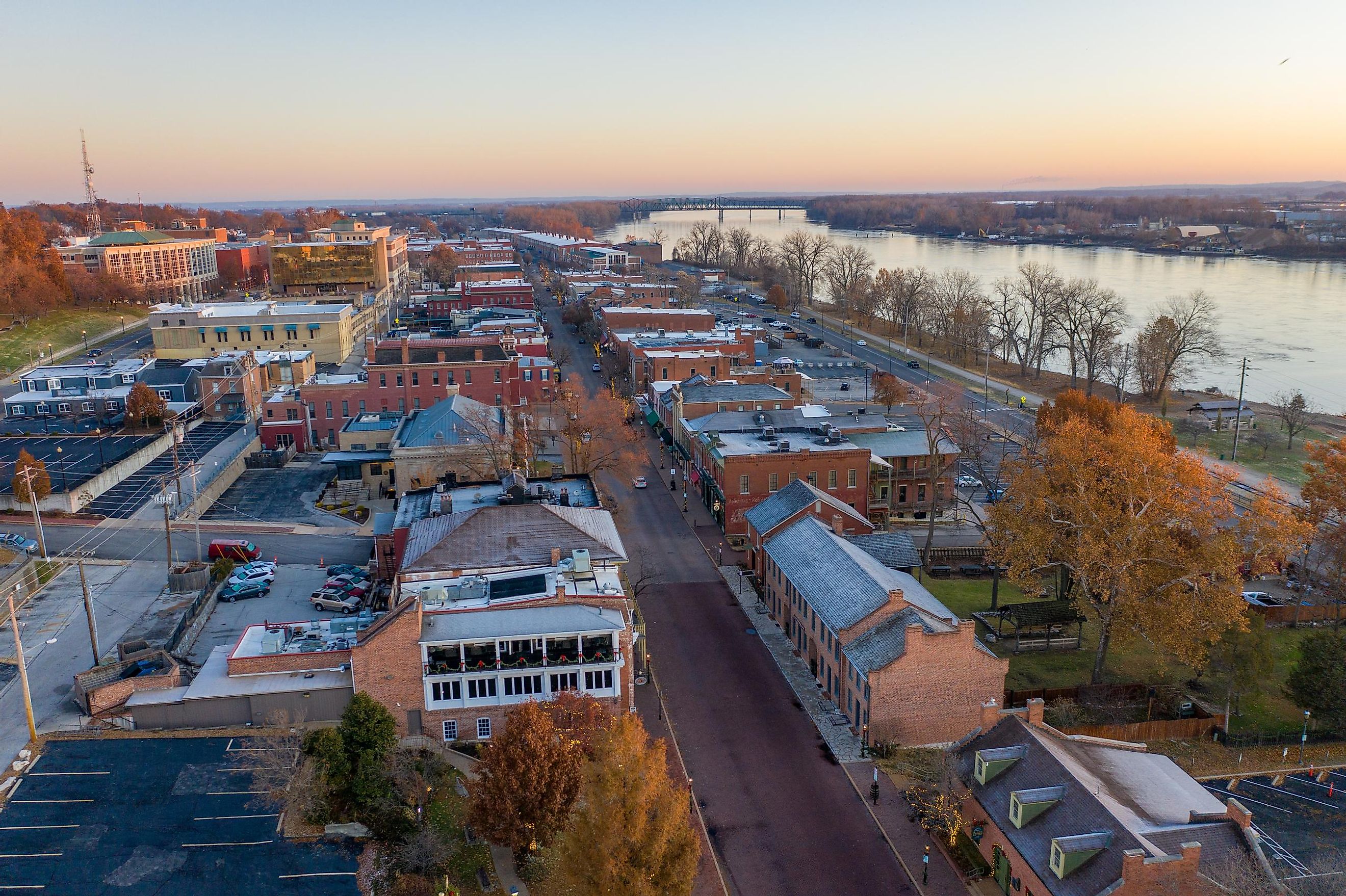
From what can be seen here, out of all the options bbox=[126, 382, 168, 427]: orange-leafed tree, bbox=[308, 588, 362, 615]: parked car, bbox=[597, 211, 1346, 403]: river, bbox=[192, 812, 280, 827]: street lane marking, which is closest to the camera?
bbox=[192, 812, 280, 827]: street lane marking

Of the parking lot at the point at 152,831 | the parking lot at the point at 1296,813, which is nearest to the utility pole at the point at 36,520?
the parking lot at the point at 152,831

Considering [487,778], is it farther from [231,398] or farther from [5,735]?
[231,398]

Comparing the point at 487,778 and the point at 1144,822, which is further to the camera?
the point at 487,778

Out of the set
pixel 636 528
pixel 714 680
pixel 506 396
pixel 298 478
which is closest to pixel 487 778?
pixel 714 680

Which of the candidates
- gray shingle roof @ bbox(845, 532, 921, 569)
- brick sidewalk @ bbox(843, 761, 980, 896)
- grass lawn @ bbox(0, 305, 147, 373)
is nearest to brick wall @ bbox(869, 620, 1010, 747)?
brick sidewalk @ bbox(843, 761, 980, 896)

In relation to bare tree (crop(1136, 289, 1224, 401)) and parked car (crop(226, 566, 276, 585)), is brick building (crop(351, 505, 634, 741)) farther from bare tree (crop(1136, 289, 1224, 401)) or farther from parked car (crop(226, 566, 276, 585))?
bare tree (crop(1136, 289, 1224, 401))

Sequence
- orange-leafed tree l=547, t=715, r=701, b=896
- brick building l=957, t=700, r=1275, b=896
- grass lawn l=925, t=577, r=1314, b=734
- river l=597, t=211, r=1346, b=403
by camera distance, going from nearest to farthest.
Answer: orange-leafed tree l=547, t=715, r=701, b=896 < brick building l=957, t=700, r=1275, b=896 < grass lawn l=925, t=577, r=1314, b=734 < river l=597, t=211, r=1346, b=403
